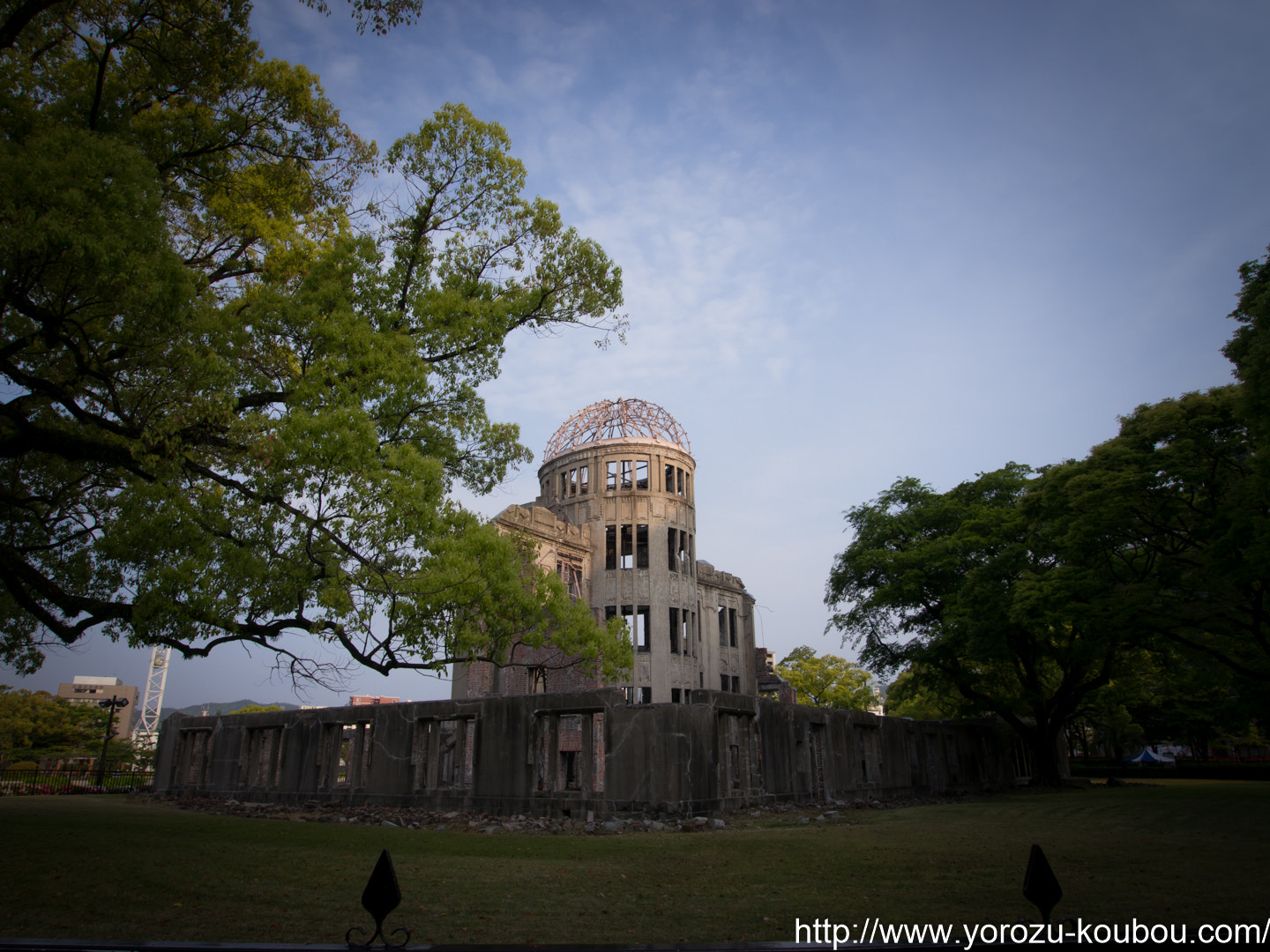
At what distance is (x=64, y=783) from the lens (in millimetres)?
29391

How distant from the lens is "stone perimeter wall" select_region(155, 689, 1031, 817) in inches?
696

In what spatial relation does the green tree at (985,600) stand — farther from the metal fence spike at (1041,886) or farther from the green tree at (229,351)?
the metal fence spike at (1041,886)

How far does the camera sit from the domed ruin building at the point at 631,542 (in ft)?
116

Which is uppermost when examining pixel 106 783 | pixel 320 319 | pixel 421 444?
pixel 320 319

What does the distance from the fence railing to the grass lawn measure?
16757mm

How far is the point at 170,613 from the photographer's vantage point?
34.2ft

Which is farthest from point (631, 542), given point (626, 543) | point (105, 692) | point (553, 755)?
point (105, 692)

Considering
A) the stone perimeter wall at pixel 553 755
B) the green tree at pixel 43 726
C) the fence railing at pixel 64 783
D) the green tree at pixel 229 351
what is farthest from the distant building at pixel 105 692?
the green tree at pixel 229 351

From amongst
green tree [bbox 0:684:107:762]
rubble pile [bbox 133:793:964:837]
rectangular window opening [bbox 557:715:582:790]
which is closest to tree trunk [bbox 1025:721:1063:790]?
rubble pile [bbox 133:793:964:837]

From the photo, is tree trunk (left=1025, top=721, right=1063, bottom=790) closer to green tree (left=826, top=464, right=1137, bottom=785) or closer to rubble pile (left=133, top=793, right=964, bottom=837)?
green tree (left=826, top=464, right=1137, bottom=785)

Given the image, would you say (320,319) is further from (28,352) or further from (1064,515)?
(1064,515)

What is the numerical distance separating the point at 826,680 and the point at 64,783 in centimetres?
4834

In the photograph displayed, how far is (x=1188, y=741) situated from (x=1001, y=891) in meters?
55.5

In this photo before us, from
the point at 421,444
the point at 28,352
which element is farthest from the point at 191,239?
the point at 421,444
